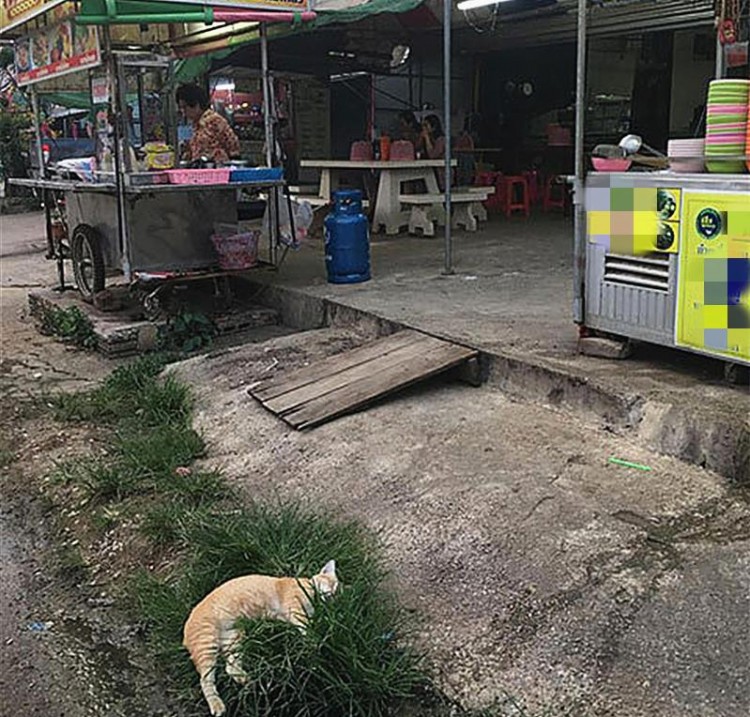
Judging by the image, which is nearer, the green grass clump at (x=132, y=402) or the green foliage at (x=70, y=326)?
the green grass clump at (x=132, y=402)

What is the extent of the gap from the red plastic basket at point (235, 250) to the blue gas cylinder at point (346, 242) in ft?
1.87

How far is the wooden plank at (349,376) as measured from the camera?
4145 millimetres

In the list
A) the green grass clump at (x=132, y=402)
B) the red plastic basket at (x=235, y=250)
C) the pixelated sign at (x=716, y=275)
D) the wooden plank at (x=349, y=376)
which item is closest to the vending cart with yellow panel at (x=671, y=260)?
the pixelated sign at (x=716, y=275)

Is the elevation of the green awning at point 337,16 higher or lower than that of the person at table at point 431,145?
higher

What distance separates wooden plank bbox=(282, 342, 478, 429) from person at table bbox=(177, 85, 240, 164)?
3072 millimetres

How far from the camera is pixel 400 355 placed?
4.41 meters

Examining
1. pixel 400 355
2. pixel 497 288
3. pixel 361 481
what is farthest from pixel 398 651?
pixel 497 288

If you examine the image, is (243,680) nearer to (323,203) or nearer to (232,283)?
(232,283)

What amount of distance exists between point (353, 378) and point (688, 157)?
5.97 ft

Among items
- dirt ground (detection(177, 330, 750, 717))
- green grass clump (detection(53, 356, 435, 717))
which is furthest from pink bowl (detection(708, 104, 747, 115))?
green grass clump (detection(53, 356, 435, 717))

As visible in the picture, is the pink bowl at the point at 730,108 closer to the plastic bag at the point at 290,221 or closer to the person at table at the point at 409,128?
the plastic bag at the point at 290,221

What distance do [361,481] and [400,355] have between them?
43.4 inches

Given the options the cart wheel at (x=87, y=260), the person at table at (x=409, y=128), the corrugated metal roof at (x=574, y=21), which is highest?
the corrugated metal roof at (x=574, y=21)

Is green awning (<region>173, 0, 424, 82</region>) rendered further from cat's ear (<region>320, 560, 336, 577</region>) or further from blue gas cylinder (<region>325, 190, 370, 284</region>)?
cat's ear (<region>320, 560, 336, 577</region>)
